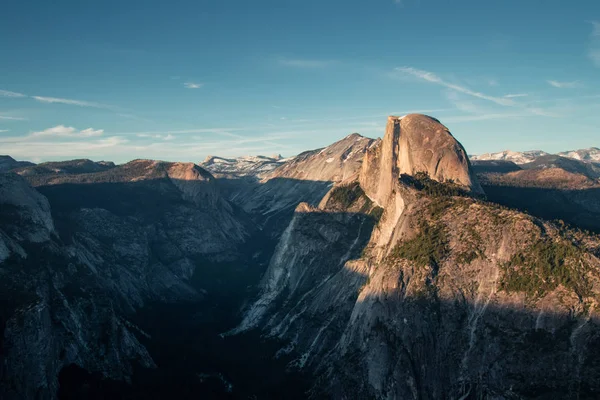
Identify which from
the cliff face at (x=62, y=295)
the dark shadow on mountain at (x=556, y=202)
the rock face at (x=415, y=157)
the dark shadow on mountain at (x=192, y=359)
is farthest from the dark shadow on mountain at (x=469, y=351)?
the dark shadow on mountain at (x=556, y=202)

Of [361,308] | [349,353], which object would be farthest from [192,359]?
[361,308]

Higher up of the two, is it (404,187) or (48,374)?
(404,187)

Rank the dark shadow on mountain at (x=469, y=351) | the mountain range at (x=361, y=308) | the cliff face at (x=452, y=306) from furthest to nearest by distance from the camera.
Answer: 1. the mountain range at (x=361, y=308)
2. the cliff face at (x=452, y=306)
3. the dark shadow on mountain at (x=469, y=351)

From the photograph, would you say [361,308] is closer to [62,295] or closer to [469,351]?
[469,351]

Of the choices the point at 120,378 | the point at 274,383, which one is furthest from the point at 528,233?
the point at 120,378

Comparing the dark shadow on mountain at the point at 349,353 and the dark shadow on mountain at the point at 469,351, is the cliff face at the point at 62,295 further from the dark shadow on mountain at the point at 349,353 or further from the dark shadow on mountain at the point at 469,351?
the dark shadow on mountain at the point at 469,351

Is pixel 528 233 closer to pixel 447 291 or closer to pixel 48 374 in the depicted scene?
pixel 447 291

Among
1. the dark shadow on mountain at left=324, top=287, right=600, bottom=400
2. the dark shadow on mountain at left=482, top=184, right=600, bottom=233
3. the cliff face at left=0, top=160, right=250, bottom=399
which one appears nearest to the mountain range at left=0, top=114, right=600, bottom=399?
the dark shadow on mountain at left=324, top=287, right=600, bottom=400
